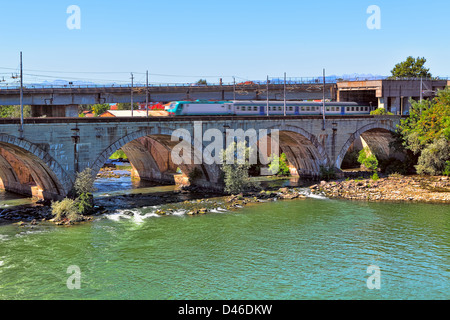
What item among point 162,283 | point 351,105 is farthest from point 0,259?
point 351,105

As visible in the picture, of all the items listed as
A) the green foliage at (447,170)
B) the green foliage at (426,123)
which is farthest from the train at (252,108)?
the green foliage at (447,170)

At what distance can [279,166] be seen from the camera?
74.1 metres

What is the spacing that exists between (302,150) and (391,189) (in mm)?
15330

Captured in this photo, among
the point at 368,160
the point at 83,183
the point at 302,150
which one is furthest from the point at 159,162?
the point at 368,160

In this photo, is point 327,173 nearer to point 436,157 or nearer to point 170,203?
point 436,157

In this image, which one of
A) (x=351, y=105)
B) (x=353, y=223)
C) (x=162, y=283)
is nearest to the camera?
(x=162, y=283)

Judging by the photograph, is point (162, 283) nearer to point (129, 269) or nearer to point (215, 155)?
point (129, 269)

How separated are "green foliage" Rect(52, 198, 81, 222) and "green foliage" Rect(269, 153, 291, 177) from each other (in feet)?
115

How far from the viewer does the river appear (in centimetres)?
3086

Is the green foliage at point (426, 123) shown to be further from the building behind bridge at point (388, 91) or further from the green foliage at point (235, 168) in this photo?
the green foliage at point (235, 168)

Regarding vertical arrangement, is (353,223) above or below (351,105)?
below

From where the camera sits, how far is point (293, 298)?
29797mm
